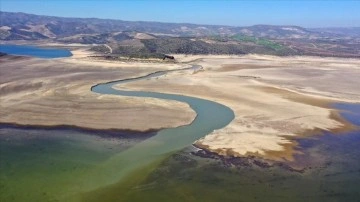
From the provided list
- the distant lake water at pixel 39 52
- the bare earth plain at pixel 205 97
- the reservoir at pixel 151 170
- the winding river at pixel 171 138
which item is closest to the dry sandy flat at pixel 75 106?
the bare earth plain at pixel 205 97

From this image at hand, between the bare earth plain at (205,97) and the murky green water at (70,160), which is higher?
the bare earth plain at (205,97)

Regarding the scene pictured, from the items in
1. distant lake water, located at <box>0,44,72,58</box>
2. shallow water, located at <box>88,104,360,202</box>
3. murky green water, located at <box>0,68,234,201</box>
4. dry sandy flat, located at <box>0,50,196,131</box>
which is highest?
dry sandy flat, located at <box>0,50,196,131</box>

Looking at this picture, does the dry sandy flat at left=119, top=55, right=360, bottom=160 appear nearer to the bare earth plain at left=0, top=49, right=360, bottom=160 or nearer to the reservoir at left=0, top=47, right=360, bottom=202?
the bare earth plain at left=0, top=49, right=360, bottom=160

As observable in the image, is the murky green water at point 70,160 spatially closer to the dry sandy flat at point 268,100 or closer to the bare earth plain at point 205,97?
the bare earth plain at point 205,97

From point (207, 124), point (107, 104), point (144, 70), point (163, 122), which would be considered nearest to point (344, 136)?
point (207, 124)

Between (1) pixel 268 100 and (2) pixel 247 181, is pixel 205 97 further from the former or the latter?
(2) pixel 247 181

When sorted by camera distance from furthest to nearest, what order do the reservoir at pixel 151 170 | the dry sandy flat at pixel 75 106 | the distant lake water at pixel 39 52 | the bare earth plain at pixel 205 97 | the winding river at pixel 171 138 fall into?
the distant lake water at pixel 39 52, the dry sandy flat at pixel 75 106, the bare earth plain at pixel 205 97, the winding river at pixel 171 138, the reservoir at pixel 151 170

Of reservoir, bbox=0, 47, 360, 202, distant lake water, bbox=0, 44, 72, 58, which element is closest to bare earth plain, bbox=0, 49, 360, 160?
reservoir, bbox=0, 47, 360, 202

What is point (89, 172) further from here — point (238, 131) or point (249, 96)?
point (249, 96)
